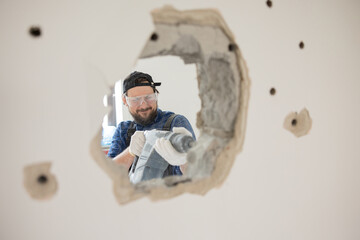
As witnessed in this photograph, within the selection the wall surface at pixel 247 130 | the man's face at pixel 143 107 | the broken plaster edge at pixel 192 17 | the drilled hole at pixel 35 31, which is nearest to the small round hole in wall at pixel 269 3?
the wall surface at pixel 247 130

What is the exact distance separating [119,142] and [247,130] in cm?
172

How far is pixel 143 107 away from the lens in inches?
93.2

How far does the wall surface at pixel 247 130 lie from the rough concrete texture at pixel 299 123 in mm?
36

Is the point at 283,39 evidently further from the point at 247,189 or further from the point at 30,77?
the point at 30,77

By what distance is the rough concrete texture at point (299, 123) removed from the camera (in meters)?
1.11

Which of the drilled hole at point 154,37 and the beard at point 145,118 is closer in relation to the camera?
the drilled hole at point 154,37

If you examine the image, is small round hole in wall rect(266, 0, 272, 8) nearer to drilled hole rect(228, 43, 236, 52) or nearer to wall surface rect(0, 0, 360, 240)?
wall surface rect(0, 0, 360, 240)

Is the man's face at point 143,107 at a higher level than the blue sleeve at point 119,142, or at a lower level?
higher

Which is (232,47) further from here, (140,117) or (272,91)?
(140,117)

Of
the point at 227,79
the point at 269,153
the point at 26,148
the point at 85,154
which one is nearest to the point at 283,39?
the point at 227,79

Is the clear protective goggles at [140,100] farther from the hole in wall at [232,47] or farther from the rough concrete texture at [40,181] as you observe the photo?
the rough concrete texture at [40,181]

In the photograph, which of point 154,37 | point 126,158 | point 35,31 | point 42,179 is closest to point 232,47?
point 154,37

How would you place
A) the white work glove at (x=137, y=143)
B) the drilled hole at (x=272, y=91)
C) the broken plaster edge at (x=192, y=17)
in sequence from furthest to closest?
the white work glove at (x=137, y=143) < the drilled hole at (x=272, y=91) < the broken plaster edge at (x=192, y=17)

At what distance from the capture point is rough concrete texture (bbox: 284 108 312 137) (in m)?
1.11
